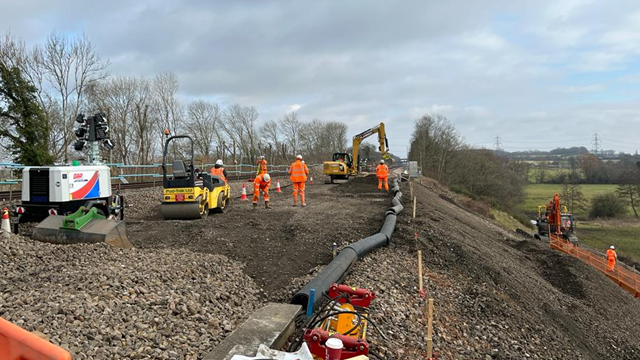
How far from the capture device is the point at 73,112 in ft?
92.4

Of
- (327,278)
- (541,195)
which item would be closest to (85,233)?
(327,278)

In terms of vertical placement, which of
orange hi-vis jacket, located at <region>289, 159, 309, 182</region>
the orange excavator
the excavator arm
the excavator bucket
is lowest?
the orange excavator

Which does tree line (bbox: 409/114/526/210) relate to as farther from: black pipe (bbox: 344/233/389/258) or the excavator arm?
black pipe (bbox: 344/233/389/258)

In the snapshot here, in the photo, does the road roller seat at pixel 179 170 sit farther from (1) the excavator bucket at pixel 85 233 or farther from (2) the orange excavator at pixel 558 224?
(2) the orange excavator at pixel 558 224

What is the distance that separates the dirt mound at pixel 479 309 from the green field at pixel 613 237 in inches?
1104

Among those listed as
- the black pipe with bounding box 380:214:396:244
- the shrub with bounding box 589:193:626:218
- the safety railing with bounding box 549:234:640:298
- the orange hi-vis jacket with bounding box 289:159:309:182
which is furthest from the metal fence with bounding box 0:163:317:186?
the shrub with bounding box 589:193:626:218

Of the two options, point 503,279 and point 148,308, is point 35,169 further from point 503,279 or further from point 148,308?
point 503,279

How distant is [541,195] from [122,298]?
72.0 meters

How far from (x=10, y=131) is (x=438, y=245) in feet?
81.0

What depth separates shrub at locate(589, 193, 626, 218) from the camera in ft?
174

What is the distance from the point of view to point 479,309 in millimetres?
6543

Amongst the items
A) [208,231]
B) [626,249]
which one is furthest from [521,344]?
[626,249]

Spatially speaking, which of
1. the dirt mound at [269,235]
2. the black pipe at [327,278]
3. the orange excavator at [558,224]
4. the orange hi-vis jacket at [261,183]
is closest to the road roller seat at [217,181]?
the dirt mound at [269,235]

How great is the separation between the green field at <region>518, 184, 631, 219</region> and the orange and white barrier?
185 feet
